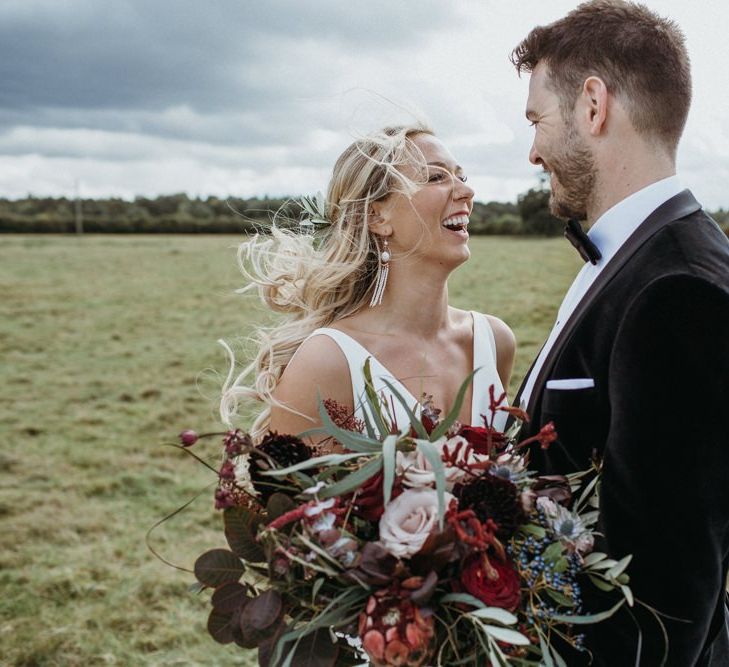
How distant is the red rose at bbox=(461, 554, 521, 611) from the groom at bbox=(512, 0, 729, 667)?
0.31 metres

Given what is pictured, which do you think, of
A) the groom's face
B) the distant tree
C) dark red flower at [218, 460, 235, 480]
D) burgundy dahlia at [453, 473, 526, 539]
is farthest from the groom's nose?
the distant tree

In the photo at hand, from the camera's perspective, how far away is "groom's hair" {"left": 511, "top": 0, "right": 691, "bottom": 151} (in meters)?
2.39

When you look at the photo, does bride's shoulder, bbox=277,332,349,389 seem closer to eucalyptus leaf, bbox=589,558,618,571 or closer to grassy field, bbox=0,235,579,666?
grassy field, bbox=0,235,579,666

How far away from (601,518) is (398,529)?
0.58 meters

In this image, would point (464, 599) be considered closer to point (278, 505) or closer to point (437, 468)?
point (437, 468)

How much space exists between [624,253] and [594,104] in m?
0.58

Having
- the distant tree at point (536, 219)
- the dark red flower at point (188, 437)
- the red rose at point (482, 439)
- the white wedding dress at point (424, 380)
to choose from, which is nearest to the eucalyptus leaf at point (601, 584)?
the red rose at point (482, 439)

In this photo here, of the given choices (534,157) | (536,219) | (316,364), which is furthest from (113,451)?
(536,219)

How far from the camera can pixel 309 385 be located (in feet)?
9.83

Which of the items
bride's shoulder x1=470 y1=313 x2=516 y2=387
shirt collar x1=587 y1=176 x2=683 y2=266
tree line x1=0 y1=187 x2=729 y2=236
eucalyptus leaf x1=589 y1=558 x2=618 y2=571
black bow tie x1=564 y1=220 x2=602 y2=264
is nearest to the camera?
eucalyptus leaf x1=589 y1=558 x2=618 y2=571

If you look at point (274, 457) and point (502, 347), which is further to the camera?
point (502, 347)

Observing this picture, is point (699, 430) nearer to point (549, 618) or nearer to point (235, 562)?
point (549, 618)

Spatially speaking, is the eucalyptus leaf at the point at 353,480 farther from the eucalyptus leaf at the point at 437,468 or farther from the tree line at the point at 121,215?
the tree line at the point at 121,215

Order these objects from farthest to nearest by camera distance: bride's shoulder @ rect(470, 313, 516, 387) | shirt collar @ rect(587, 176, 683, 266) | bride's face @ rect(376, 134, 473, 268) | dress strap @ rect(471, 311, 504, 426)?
bride's shoulder @ rect(470, 313, 516, 387), dress strap @ rect(471, 311, 504, 426), bride's face @ rect(376, 134, 473, 268), shirt collar @ rect(587, 176, 683, 266)
